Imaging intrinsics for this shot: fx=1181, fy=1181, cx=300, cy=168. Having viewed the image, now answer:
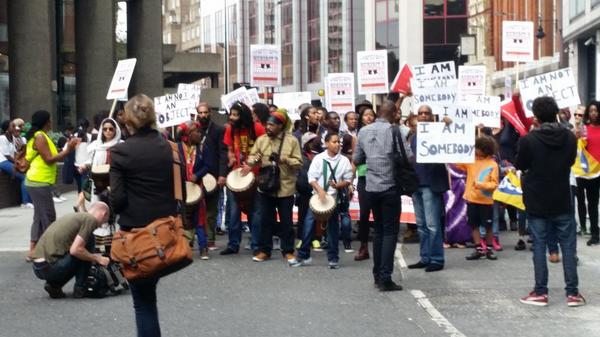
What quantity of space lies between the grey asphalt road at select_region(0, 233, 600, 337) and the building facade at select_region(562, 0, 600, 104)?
26.0 m

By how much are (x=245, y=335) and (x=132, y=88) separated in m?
35.4

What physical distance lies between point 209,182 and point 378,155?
10.8 feet

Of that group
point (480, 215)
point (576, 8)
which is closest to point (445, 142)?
point (480, 215)

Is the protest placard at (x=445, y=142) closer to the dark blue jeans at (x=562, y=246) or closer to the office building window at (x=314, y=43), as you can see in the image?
the dark blue jeans at (x=562, y=246)

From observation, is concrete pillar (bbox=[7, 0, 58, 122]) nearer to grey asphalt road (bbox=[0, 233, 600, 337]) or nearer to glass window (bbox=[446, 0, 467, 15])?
grey asphalt road (bbox=[0, 233, 600, 337])

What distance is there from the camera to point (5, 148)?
22547 millimetres

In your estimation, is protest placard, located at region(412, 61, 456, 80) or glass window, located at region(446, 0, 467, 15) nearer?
protest placard, located at region(412, 61, 456, 80)

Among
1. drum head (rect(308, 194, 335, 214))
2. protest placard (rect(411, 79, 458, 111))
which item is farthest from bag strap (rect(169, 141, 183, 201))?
protest placard (rect(411, 79, 458, 111))

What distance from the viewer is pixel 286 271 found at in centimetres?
1290

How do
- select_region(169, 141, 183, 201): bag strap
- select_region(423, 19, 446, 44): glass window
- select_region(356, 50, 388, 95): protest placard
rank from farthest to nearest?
1. select_region(423, 19, 446, 44): glass window
2. select_region(356, 50, 388, 95): protest placard
3. select_region(169, 141, 183, 201): bag strap

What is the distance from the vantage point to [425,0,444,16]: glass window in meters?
71.2

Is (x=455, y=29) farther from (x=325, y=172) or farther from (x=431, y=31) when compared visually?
(x=325, y=172)

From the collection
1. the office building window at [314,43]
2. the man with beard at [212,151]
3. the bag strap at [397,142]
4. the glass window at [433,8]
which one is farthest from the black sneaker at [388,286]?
the office building window at [314,43]

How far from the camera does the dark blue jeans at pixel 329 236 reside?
1302 centimetres
